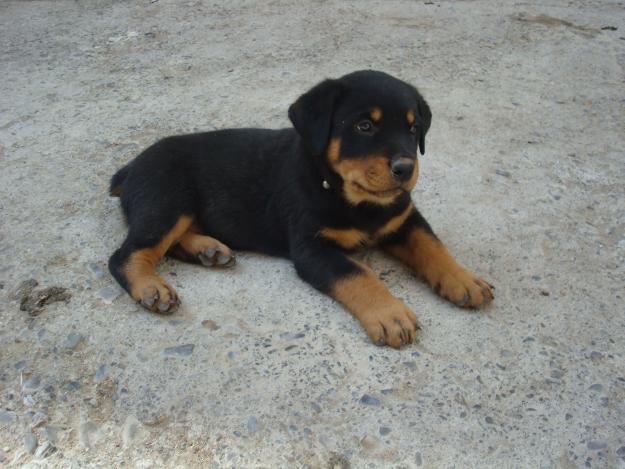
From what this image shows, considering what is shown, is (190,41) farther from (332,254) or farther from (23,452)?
(23,452)

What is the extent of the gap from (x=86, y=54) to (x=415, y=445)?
6.18 metres

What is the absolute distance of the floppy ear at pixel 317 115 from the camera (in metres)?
3.38

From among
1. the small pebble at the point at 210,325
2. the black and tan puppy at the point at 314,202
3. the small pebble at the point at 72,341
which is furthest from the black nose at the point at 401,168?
the small pebble at the point at 72,341

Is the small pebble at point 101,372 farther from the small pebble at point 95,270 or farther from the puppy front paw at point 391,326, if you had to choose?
the puppy front paw at point 391,326

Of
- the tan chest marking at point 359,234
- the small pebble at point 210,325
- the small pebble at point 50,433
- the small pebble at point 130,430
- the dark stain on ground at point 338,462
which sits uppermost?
the tan chest marking at point 359,234

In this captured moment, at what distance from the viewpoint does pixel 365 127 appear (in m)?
3.32

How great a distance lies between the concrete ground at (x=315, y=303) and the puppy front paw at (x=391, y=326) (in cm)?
7

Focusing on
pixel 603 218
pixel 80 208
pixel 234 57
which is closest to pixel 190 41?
pixel 234 57

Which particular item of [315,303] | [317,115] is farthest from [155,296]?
[317,115]

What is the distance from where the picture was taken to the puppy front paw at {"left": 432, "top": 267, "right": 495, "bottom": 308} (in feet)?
10.9

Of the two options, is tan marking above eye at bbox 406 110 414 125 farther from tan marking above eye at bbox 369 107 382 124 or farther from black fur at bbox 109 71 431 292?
tan marking above eye at bbox 369 107 382 124

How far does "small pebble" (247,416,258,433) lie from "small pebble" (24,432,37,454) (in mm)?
873

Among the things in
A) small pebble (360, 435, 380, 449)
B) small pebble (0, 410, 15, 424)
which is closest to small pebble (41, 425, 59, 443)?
small pebble (0, 410, 15, 424)

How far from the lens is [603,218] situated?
4.26 m
